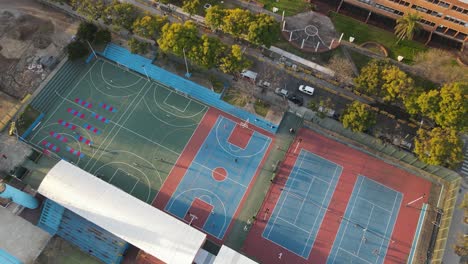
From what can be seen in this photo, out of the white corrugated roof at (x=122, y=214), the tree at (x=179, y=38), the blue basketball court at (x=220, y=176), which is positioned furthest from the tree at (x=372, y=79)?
the white corrugated roof at (x=122, y=214)

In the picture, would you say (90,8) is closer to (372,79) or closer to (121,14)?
(121,14)

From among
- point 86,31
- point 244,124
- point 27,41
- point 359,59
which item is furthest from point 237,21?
point 27,41

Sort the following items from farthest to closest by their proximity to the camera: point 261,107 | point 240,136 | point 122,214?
point 261,107 → point 240,136 → point 122,214

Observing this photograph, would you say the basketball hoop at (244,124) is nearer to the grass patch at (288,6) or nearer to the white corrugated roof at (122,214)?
the white corrugated roof at (122,214)

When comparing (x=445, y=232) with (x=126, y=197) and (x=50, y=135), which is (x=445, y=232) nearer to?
(x=126, y=197)

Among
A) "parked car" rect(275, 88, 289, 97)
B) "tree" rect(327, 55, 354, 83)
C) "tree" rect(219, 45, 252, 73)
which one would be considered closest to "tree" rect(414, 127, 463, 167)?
"tree" rect(327, 55, 354, 83)
